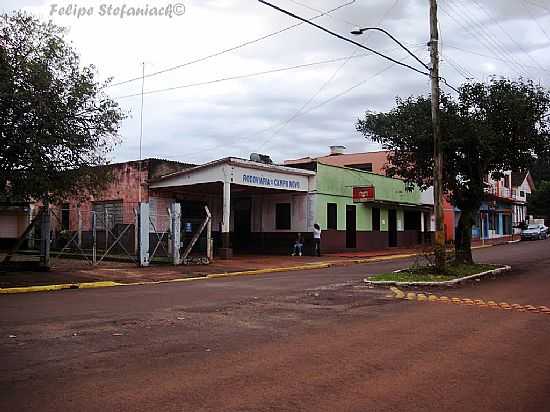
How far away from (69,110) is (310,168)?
16626 mm

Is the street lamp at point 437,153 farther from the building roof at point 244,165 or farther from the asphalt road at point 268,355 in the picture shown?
the building roof at point 244,165

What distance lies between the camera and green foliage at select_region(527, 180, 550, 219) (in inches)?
2817

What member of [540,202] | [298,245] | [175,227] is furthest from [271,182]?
[540,202]

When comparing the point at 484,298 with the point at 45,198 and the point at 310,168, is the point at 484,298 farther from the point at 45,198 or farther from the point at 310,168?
the point at 310,168

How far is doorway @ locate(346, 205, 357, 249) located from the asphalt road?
67.4 ft

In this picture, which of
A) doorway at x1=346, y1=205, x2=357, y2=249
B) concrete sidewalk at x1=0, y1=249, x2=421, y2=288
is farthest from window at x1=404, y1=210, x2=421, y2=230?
concrete sidewalk at x1=0, y1=249, x2=421, y2=288

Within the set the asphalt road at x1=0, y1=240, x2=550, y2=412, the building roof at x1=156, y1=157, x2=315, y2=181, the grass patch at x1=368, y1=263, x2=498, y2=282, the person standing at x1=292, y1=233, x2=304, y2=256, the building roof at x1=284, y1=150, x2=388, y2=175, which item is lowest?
the asphalt road at x1=0, y1=240, x2=550, y2=412

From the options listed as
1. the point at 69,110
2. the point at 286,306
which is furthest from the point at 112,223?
the point at 286,306

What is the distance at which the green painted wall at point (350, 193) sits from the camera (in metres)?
30.8

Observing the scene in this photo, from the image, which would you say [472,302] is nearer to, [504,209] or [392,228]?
[392,228]

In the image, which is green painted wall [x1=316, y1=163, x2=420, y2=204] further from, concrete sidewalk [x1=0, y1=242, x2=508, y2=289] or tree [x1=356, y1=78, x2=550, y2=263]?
tree [x1=356, y1=78, x2=550, y2=263]

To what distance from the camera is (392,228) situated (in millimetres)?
38219

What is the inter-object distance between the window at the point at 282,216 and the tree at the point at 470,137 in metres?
10.8

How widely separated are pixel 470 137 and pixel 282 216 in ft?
47.7
